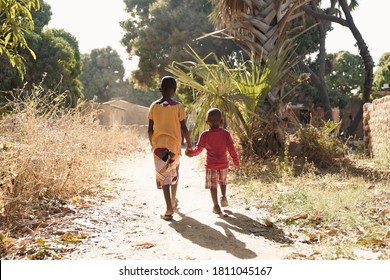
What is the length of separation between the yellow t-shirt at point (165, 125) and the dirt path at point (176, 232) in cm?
84

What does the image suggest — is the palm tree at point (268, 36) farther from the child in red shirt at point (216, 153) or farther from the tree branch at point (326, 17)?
the tree branch at point (326, 17)

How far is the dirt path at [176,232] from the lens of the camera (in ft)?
11.4

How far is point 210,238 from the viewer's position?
391 centimetres

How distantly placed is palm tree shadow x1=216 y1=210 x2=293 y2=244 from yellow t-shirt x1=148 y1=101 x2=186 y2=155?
38.6 inches

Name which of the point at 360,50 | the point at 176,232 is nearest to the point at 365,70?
the point at 360,50

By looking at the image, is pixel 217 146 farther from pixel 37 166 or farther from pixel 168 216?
pixel 37 166

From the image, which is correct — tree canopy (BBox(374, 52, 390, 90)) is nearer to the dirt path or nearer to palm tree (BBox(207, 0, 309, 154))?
palm tree (BBox(207, 0, 309, 154))

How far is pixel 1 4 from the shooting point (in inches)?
194

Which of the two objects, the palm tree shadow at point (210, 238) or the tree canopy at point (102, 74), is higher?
the tree canopy at point (102, 74)

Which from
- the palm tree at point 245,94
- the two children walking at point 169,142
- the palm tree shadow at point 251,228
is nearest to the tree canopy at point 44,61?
the palm tree at point 245,94

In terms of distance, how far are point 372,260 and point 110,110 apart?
2400 centimetres

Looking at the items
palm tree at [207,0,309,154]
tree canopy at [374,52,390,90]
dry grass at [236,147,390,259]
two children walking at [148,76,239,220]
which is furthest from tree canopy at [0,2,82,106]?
tree canopy at [374,52,390,90]

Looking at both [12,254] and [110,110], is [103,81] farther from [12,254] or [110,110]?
[12,254]

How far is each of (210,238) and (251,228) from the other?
0.60 meters
